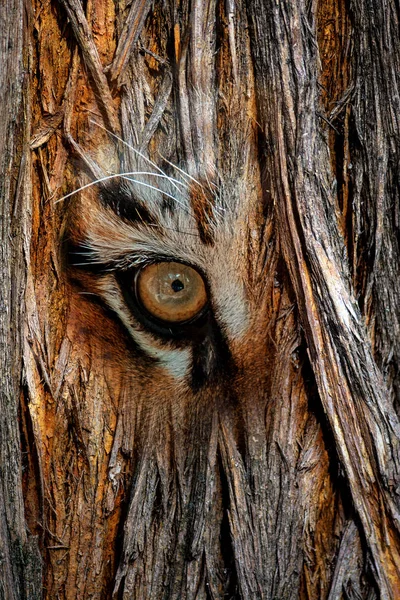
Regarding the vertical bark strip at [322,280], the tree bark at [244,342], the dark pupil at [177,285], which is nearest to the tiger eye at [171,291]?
the dark pupil at [177,285]

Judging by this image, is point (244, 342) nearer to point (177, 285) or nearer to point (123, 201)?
point (177, 285)

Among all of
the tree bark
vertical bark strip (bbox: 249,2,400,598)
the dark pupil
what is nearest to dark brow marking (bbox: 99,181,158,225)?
the tree bark

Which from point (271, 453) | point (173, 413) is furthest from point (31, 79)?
point (271, 453)

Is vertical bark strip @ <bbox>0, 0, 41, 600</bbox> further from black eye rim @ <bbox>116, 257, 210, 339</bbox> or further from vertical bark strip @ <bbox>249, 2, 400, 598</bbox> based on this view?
vertical bark strip @ <bbox>249, 2, 400, 598</bbox>

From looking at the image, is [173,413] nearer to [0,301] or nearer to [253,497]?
[253,497]

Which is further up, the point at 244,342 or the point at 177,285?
the point at 177,285

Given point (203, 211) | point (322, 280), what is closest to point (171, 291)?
point (203, 211)
